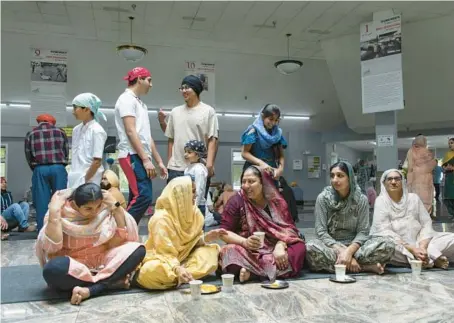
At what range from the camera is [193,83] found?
9.64ft

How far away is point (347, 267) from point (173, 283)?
119 centimetres

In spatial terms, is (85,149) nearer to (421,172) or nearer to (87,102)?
(87,102)

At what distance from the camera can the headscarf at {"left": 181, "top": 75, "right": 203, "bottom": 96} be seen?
2926mm

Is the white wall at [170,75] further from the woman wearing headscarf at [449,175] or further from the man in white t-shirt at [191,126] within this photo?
the man in white t-shirt at [191,126]

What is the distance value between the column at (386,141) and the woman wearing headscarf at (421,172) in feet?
1.35

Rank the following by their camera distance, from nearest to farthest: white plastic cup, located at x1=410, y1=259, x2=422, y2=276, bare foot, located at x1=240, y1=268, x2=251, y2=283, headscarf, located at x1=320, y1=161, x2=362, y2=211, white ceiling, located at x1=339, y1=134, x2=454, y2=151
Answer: bare foot, located at x1=240, y1=268, x2=251, y2=283, white plastic cup, located at x1=410, y1=259, x2=422, y2=276, headscarf, located at x1=320, y1=161, x2=362, y2=211, white ceiling, located at x1=339, y1=134, x2=454, y2=151

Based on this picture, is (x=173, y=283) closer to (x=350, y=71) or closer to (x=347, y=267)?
(x=347, y=267)

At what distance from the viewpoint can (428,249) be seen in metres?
2.81

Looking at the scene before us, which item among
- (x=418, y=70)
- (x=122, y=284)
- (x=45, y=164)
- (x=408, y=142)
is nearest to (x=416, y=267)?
(x=122, y=284)

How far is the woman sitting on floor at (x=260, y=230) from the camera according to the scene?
2.48 metres

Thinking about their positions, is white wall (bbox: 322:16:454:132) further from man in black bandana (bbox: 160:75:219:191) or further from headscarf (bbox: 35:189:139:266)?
headscarf (bbox: 35:189:139:266)

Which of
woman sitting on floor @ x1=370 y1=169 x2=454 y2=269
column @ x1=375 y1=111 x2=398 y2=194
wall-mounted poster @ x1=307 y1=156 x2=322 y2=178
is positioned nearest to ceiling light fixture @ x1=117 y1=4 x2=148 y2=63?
column @ x1=375 y1=111 x2=398 y2=194

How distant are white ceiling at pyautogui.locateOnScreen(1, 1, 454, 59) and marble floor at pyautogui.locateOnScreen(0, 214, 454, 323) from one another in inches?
162

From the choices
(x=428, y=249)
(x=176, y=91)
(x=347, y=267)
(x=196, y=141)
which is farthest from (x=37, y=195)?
(x=176, y=91)
